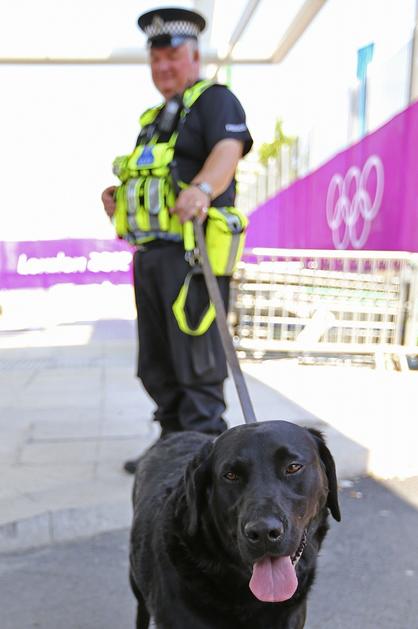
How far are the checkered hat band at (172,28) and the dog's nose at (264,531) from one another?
233 cm

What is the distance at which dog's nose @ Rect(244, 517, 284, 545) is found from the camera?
1322 mm

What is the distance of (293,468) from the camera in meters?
1.53

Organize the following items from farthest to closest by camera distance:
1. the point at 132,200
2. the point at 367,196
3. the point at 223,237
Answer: the point at 367,196 → the point at 132,200 → the point at 223,237

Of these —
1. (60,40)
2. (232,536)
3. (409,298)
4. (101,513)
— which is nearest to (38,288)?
(60,40)

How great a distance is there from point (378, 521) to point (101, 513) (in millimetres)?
1431

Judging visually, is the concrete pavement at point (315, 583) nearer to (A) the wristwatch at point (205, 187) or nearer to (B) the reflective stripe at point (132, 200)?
(B) the reflective stripe at point (132, 200)

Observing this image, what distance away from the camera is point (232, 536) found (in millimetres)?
1499

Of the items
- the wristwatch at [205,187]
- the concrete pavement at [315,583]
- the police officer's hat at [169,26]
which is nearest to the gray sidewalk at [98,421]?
the concrete pavement at [315,583]

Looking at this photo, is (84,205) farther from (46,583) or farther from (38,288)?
(46,583)

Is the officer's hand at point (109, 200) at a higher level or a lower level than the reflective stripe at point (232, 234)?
higher

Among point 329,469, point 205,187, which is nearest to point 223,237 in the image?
point 205,187

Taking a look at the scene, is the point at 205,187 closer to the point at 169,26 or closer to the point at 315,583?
the point at 169,26

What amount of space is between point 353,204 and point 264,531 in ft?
30.7

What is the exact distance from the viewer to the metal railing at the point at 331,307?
6457 millimetres
